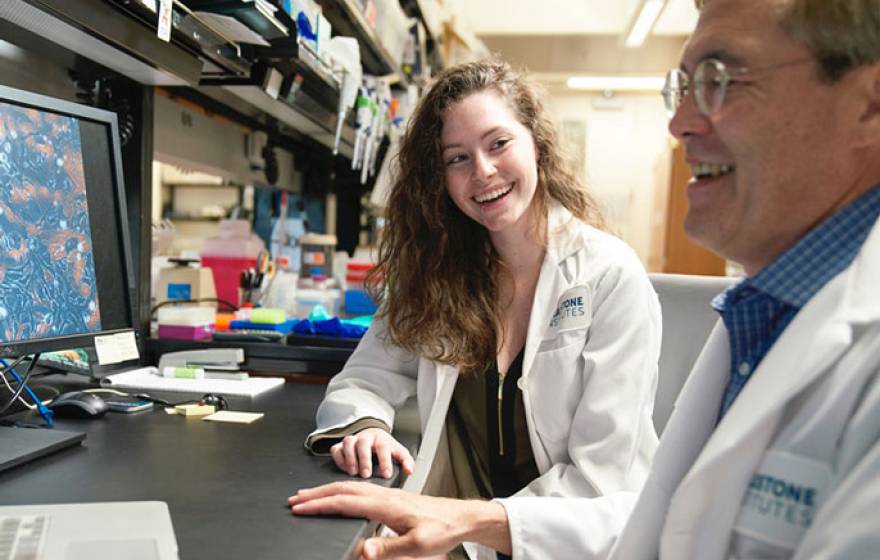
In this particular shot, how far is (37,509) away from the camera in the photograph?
78 centimetres

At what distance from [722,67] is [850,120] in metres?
0.14

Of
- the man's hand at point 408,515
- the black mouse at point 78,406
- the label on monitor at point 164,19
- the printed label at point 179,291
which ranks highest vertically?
the label on monitor at point 164,19

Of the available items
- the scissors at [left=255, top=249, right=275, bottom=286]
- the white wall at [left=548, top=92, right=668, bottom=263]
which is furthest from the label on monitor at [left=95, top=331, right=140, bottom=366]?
the white wall at [left=548, top=92, right=668, bottom=263]

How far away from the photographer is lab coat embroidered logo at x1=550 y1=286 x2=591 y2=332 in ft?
4.47

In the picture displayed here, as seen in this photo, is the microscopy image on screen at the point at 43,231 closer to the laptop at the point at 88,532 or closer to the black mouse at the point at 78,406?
the black mouse at the point at 78,406

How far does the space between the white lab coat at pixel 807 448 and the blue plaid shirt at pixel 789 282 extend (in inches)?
2.1

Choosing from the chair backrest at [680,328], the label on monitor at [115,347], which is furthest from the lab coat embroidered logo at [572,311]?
the label on monitor at [115,347]

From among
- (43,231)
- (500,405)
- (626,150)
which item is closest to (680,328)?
(500,405)

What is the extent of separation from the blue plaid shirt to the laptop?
68 cm

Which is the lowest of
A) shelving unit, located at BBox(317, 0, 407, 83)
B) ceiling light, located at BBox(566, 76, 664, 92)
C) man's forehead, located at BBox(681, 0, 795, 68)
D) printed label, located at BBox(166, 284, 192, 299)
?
printed label, located at BBox(166, 284, 192, 299)

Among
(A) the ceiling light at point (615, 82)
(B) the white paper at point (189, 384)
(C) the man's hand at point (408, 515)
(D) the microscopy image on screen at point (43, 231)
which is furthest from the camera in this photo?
(A) the ceiling light at point (615, 82)

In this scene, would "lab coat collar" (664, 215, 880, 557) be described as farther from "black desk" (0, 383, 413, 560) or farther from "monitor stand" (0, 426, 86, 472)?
"monitor stand" (0, 426, 86, 472)

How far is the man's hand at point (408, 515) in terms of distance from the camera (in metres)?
0.90

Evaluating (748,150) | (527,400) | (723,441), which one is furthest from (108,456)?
(748,150)
